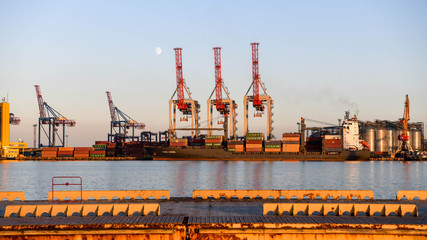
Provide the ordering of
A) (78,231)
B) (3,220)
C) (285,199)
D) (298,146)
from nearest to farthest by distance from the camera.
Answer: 1. (78,231)
2. (3,220)
3. (285,199)
4. (298,146)

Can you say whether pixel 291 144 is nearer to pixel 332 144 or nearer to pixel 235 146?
pixel 332 144

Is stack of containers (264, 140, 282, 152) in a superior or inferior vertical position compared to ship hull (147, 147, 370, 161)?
superior

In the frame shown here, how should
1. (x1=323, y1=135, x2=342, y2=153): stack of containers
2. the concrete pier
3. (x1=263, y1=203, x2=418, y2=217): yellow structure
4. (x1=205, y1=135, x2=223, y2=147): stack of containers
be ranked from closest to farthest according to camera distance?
the concrete pier
(x1=263, y1=203, x2=418, y2=217): yellow structure
(x1=205, y1=135, x2=223, y2=147): stack of containers
(x1=323, y1=135, x2=342, y2=153): stack of containers

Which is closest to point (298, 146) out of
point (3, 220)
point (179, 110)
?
point (179, 110)

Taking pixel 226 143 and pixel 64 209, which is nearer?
pixel 64 209

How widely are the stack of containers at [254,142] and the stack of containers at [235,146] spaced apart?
8.55ft

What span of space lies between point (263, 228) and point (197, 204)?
27.2 feet

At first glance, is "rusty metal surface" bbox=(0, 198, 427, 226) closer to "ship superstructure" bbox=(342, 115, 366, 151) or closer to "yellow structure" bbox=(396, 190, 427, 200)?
"yellow structure" bbox=(396, 190, 427, 200)

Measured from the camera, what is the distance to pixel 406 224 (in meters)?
21.7

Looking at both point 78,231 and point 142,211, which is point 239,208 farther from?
point 78,231

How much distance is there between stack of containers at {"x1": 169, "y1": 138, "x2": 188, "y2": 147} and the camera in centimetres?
18779

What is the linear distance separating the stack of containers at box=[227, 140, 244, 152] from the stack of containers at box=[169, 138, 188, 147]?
19.7 metres

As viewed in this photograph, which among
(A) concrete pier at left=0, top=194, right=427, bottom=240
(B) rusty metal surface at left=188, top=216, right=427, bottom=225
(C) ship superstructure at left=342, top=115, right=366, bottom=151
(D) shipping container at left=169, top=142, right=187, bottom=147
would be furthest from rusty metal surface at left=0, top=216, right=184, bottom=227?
(C) ship superstructure at left=342, top=115, right=366, bottom=151

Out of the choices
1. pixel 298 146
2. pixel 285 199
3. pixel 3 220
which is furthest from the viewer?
pixel 298 146
